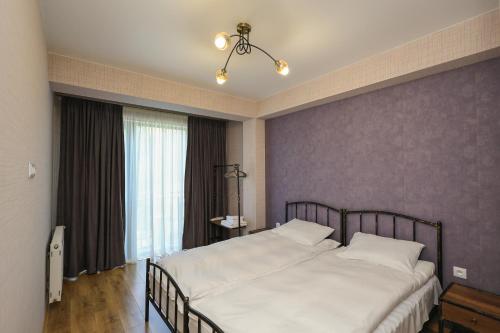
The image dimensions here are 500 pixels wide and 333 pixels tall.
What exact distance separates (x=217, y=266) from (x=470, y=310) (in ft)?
6.48

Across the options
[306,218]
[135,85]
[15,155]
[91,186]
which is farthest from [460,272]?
[91,186]

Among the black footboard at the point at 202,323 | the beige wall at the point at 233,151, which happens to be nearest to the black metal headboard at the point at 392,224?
the beige wall at the point at 233,151

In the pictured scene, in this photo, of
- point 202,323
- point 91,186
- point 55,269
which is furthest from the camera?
point 91,186

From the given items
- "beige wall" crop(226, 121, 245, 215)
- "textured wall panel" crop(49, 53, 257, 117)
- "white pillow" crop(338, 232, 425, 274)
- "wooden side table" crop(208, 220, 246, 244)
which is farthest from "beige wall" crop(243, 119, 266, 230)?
"white pillow" crop(338, 232, 425, 274)

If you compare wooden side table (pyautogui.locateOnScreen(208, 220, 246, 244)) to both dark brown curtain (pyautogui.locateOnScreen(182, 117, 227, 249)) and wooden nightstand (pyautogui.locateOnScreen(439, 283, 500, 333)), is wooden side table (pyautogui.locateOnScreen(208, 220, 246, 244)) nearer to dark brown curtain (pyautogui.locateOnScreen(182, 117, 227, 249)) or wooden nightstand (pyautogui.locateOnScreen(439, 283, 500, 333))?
dark brown curtain (pyautogui.locateOnScreen(182, 117, 227, 249))

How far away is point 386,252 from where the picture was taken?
2.32m

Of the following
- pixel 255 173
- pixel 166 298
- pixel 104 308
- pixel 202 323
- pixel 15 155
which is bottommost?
pixel 104 308

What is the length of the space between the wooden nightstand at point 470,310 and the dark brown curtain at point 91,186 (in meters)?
3.86

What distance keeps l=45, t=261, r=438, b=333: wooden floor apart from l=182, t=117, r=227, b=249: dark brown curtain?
1.17 metres

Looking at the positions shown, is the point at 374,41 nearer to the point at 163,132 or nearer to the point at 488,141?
the point at 488,141

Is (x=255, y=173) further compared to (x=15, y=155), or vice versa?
(x=255, y=173)

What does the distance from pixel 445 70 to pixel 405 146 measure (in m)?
0.78

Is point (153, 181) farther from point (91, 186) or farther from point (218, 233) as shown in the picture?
point (218, 233)

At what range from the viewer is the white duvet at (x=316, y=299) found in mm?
1421
